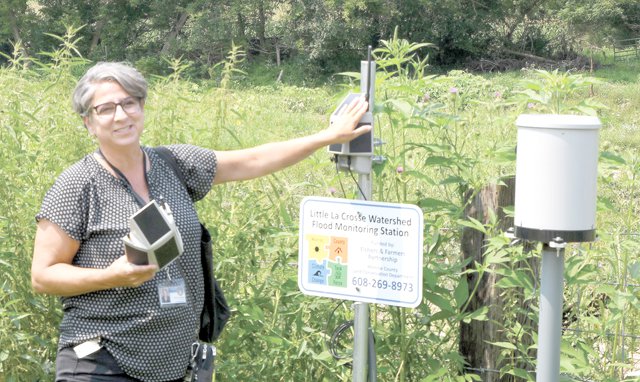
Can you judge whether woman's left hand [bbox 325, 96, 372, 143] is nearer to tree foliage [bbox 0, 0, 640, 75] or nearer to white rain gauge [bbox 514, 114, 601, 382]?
white rain gauge [bbox 514, 114, 601, 382]

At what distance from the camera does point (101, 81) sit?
267cm

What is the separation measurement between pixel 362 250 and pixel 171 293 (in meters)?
0.52

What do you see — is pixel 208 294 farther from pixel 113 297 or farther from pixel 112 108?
pixel 112 108

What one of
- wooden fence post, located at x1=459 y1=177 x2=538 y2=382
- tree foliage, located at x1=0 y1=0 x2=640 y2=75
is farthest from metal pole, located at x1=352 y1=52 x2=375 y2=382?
tree foliage, located at x1=0 y1=0 x2=640 y2=75

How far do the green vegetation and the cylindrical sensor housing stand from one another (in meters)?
0.65

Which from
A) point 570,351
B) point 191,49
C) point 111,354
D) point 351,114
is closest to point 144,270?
point 111,354

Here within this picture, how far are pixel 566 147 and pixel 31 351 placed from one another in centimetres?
189

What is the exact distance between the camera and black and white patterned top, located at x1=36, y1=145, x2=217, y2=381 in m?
2.62

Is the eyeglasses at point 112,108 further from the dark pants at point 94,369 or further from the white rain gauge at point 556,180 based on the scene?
the white rain gauge at point 556,180

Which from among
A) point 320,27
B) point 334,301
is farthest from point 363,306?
point 320,27

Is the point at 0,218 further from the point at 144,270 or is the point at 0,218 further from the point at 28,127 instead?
the point at 144,270

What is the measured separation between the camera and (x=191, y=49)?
29594mm

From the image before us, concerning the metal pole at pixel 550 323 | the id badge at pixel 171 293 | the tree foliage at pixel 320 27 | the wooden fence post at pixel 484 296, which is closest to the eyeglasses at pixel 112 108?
the id badge at pixel 171 293

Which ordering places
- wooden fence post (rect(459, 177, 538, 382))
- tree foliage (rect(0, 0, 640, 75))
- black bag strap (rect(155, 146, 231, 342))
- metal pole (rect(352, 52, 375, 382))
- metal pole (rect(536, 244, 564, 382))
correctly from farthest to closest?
1. tree foliage (rect(0, 0, 640, 75))
2. wooden fence post (rect(459, 177, 538, 382))
3. black bag strap (rect(155, 146, 231, 342))
4. metal pole (rect(352, 52, 375, 382))
5. metal pole (rect(536, 244, 564, 382))
